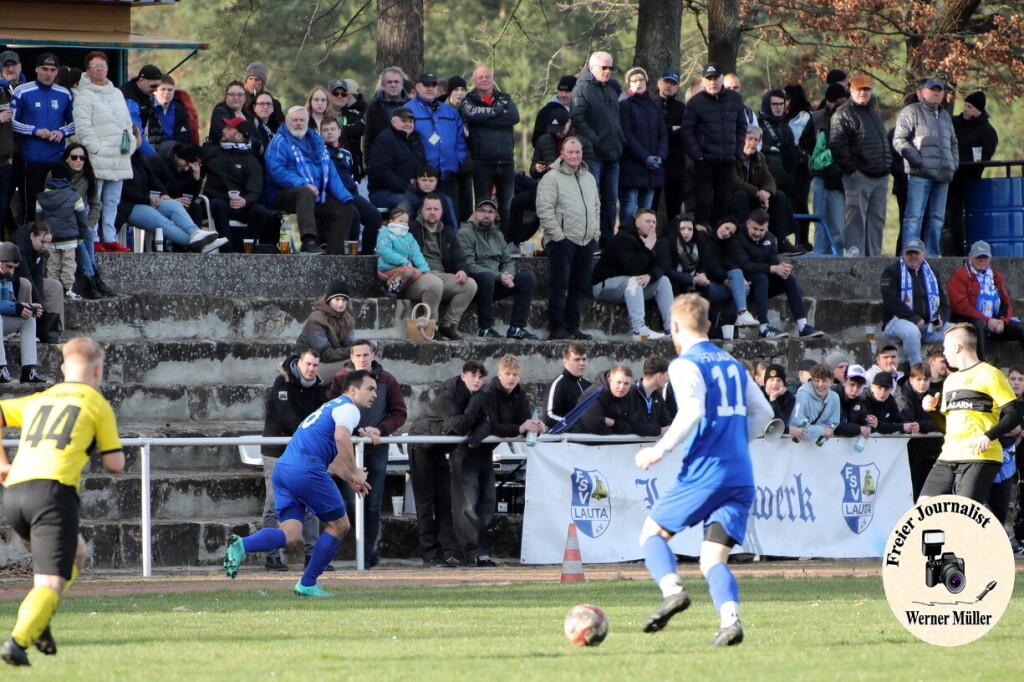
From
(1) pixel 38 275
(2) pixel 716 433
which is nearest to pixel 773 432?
(2) pixel 716 433

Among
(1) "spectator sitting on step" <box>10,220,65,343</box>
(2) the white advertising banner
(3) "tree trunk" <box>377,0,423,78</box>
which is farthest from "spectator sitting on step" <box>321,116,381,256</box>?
(2) the white advertising banner

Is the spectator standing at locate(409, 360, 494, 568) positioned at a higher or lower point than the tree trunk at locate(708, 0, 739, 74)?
lower

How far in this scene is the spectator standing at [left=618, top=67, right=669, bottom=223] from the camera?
18344 millimetres

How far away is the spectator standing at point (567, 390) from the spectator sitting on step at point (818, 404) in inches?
82.8

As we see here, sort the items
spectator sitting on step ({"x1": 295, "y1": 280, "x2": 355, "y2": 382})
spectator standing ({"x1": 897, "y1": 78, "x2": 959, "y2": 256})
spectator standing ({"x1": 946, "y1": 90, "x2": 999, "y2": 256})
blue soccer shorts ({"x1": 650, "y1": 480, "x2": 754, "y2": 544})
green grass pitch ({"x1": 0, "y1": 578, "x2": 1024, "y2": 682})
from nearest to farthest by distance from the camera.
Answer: green grass pitch ({"x1": 0, "y1": 578, "x2": 1024, "y2": 682}), blue soccer shorts ({"x1": 650, "y1": 480, "x2": 754, "y2": 544}), spectator sitting on step ({"x1": 295, "y1": 280, "x2": 355, "y2": 382}), spectator standing ({"x1": 897, "y1": 78, "x2": 959, "y2": 256}), spectator standing ({"x1": 946, "y1": 90, "x2": 999, "y2": 256})

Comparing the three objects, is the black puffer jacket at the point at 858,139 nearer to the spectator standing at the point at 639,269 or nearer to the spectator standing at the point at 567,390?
the spectator standing at the point at 639,269

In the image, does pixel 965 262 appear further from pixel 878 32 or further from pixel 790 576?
pixel 790 576

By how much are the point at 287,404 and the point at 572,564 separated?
2962 mm

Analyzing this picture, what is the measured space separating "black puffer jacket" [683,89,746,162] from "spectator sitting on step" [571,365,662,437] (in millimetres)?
5094

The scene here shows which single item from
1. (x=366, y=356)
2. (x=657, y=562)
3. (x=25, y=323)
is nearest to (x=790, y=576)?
(x=366, y=356)

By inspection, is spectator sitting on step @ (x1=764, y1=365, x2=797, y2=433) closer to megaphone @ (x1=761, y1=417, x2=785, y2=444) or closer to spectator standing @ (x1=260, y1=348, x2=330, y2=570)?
megaphone @ (x1=761, y1=417, x2=785, y2=444)

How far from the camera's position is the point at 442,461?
47.1 ft

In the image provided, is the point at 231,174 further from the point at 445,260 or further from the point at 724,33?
the point at 724,33

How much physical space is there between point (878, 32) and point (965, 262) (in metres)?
6.04
